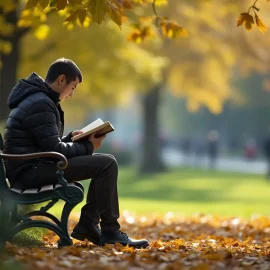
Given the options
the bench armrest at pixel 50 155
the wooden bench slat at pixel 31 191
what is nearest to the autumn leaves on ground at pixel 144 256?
the wooden bench slat at pixel 31 191

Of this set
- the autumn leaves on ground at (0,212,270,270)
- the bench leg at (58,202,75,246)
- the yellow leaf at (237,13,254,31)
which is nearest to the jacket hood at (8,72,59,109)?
the bench leg at (58,202,75,246)

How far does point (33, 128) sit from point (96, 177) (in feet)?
2.17

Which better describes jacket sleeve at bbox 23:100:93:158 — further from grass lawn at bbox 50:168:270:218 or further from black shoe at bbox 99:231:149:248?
grass lawn at bbox 50:168:270:218

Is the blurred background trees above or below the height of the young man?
above

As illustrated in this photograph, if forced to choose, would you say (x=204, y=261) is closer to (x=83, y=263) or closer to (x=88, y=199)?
(x=83, y=263)

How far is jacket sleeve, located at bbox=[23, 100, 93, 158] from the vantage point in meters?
6.51

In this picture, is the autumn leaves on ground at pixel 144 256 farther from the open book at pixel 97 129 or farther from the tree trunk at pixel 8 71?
the tree trunk at pixel 8 71

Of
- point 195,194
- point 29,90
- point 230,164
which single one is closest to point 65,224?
point 29,90

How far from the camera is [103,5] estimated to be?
22.4ft

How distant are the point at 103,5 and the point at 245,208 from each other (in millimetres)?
Result: 10895

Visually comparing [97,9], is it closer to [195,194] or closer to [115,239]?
[115,239]

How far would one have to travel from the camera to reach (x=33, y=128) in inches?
257

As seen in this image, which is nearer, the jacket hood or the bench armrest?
the bench armrest

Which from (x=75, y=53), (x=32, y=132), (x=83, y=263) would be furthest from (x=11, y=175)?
(x=75, y=53)
